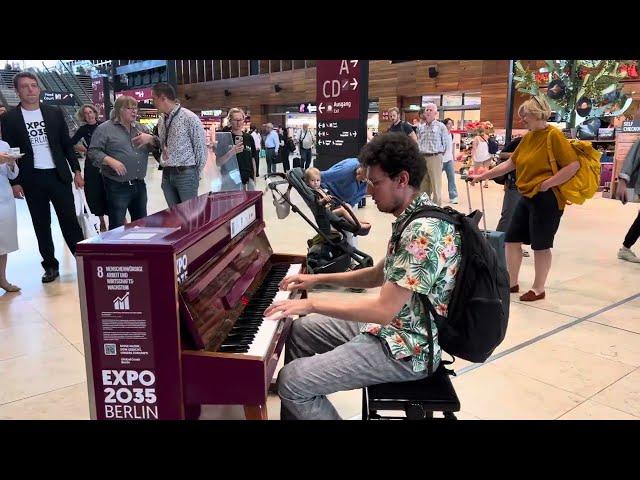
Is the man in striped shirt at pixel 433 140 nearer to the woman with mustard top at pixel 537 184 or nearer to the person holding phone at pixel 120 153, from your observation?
the woman with mustard top at pixel 537 184

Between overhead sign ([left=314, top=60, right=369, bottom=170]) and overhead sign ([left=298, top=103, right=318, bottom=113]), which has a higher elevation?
overhead sign ([left=298, top=103, right=318, bottom=113])

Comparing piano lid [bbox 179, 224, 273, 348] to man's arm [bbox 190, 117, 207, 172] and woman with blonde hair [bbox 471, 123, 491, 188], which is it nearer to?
man's arm [bbox 190, 117, 207, 172]

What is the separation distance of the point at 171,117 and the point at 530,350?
10.7ft

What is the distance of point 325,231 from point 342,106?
3.30 metres

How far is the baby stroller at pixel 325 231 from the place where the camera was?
4316 mm

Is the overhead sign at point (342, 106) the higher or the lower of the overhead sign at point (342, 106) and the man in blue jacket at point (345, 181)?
the higher

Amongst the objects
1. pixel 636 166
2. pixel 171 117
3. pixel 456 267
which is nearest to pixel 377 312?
pixel 456 267

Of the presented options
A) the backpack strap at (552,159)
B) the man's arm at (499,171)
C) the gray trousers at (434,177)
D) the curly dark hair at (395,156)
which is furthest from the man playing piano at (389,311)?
the gray trousers at (434,177)

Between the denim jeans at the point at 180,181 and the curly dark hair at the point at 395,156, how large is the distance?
2891 mm

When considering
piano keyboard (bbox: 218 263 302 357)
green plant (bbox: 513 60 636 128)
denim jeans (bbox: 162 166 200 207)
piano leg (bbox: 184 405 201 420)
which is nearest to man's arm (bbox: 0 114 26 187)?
denim jeans (bbox: 162 166 200 207)

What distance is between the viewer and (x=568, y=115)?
376 inches

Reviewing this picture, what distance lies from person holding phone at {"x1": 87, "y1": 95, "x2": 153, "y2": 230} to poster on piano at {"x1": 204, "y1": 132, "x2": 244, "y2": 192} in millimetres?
1695

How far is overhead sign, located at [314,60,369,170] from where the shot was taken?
6.94 meters

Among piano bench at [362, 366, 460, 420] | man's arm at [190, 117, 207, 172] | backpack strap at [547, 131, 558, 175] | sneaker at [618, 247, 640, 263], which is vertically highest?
man's arm at [190, 117, 207, 172]
